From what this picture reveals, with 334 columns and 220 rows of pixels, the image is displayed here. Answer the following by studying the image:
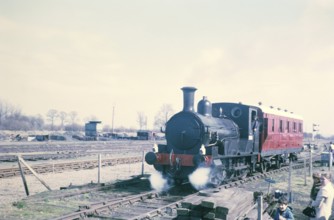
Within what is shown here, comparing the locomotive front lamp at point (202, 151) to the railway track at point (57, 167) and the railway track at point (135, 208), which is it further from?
the railway track at point (57, 167)

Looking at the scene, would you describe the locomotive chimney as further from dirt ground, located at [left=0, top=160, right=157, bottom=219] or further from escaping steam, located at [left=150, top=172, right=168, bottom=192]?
dirt ground, located at [left=0, top=160, right=157, bottom=219]

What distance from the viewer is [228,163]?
13.7m

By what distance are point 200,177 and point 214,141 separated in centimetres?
159

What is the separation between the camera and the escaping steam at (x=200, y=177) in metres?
12.0

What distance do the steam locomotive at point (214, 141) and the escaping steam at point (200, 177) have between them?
0.48ft

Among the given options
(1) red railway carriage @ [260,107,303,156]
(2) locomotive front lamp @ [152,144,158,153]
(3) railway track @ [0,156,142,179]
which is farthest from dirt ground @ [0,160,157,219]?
(1) red railway carriage @ [260,107,303,156]

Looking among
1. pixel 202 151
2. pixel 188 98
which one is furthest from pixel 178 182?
pixel 188 98

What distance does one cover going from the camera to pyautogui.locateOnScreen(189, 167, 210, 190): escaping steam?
471 inches

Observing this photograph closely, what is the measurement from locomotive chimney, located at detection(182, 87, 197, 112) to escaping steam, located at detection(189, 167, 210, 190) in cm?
237

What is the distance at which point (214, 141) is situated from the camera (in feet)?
42.6

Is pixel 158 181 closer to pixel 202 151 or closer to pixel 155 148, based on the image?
pixel 155 148

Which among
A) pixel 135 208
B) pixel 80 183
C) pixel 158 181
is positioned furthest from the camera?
pixel 80 183

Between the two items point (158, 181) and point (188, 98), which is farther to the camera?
point (188, 98)

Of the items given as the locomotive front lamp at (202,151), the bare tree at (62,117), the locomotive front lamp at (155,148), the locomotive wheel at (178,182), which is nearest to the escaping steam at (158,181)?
the locomotive wheel at (178,182)
